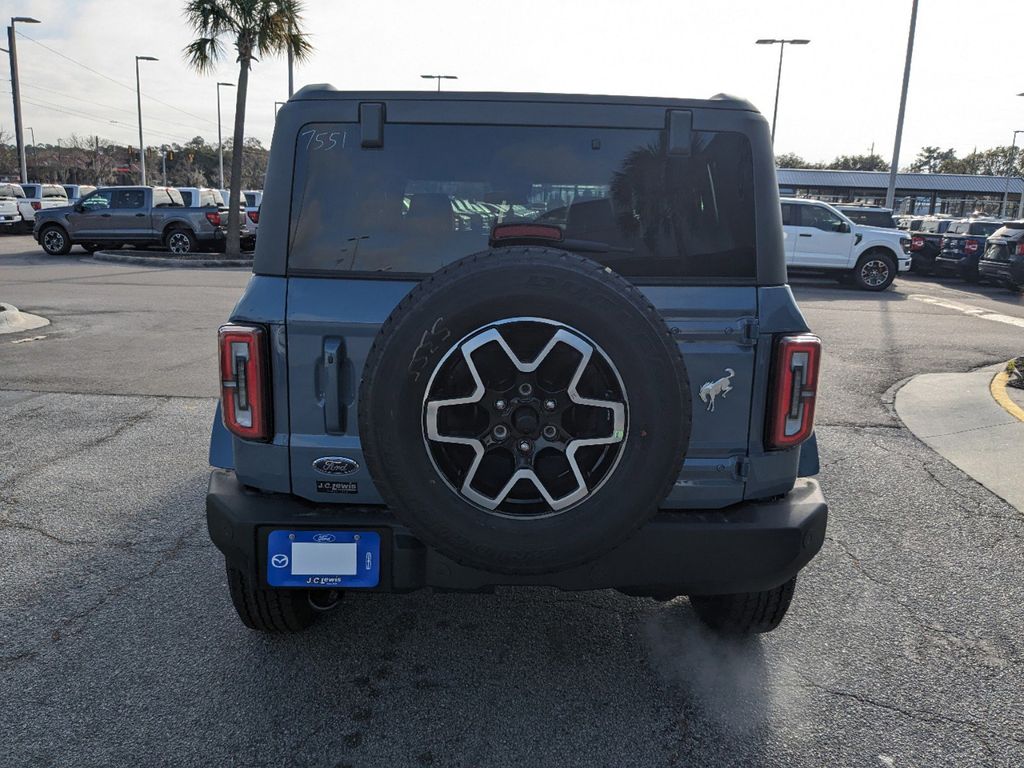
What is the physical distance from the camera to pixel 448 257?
2621 millimetres

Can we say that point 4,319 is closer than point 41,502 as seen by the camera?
No

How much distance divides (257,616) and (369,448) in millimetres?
1120

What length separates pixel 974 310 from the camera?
15.4 m

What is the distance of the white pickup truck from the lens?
18.5 m

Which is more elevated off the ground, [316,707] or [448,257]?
[448,257]

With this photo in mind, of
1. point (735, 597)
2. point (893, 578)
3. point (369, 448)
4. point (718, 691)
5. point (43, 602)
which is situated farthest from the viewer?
point (893, 578)

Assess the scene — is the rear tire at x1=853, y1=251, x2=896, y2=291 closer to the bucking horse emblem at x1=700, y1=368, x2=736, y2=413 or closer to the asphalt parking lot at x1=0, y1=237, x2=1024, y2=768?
the asphalt parking lot at x1=0, y1=237, x2=1024, y2=768

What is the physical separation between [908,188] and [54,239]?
67.1 metres

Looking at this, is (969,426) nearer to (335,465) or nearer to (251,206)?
(335,465)

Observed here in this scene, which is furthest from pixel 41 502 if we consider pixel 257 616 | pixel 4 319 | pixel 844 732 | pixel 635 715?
pixel 4 319

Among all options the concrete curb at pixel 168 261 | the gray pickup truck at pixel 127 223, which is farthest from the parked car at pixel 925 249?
the gray pickup truck at pixel 127 223

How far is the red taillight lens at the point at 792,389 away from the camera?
2.63 metres

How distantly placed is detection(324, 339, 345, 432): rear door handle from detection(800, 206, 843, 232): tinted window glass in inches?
703

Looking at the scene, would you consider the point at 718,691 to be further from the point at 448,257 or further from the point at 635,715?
the point at 448,257
